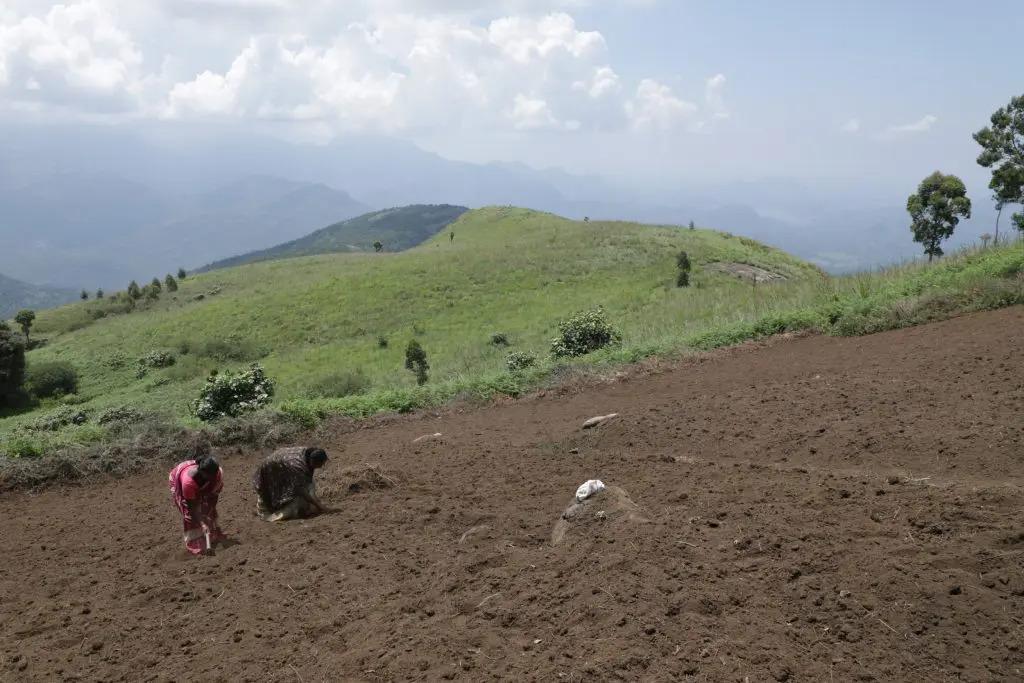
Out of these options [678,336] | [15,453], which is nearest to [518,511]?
[15,453]

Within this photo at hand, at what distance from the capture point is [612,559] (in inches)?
207

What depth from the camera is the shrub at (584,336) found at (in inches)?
733

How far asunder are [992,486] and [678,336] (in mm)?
10419

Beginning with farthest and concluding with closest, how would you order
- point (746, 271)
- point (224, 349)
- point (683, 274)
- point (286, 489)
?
point (746, 271) < point (224, 349) < point (683, 274) < point (286, 489)

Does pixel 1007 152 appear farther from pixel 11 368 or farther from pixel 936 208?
pixel 11 368

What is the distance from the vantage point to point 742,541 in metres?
5.28

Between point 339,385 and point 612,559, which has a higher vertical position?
point 339,385

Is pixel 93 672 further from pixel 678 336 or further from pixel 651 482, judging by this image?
pixel 678 336

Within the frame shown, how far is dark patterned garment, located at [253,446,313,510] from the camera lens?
7836mm

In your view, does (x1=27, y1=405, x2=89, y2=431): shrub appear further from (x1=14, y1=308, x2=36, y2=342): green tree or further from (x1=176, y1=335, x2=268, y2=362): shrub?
(x1=14, y1=308, x2=36, y2=342): green tree

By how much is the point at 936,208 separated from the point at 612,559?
1170 inches

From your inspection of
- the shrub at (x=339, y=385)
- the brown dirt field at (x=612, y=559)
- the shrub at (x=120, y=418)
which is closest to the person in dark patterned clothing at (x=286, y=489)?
the brown dirt field at (x=612, y=559)

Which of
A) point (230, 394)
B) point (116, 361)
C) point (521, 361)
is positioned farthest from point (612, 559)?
point (116, 361)

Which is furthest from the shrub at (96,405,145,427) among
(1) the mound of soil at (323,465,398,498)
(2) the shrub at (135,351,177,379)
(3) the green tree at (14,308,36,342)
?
(3) the green tree at (14,308,36,342)
